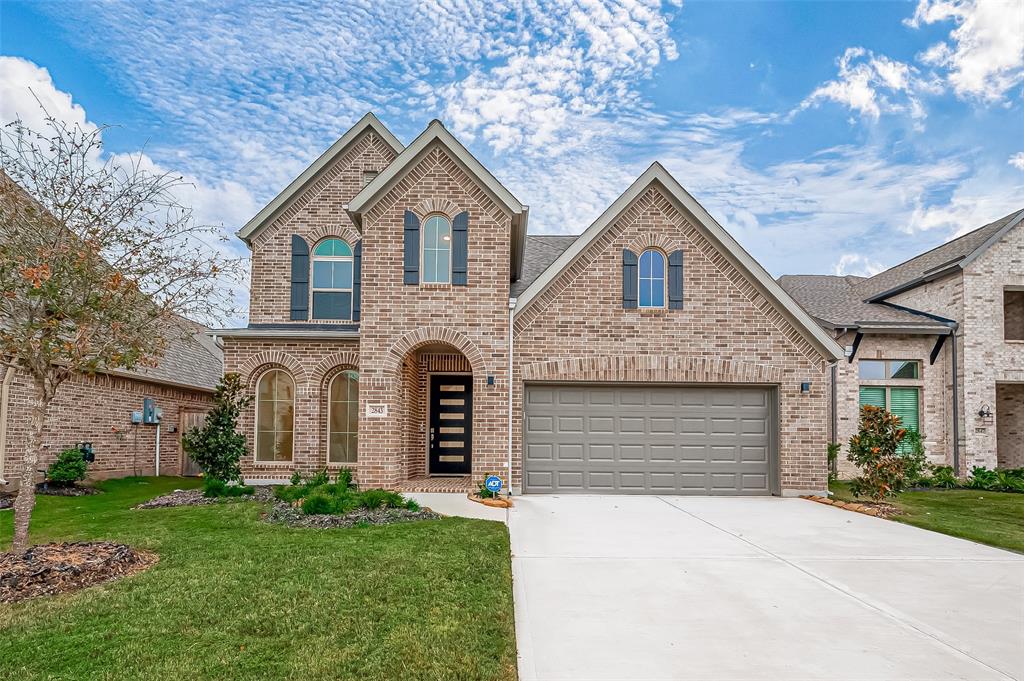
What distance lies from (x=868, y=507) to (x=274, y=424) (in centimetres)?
1231

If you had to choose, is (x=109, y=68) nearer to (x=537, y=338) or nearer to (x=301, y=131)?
(x=301, y=131)

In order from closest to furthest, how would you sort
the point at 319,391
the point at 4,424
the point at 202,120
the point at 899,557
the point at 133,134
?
1. the point at 899,557
2. the point at 133,134
3. the point at 4,424
4. the point at 319,391
5. the point at 202,120

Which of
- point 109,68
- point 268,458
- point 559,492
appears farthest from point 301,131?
point 559,492

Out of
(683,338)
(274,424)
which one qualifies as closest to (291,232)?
(274,424)

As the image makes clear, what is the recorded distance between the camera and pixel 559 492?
12.2 m

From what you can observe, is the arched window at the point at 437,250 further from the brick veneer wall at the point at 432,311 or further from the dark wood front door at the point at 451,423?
the dark wood front door at the point at 451,423

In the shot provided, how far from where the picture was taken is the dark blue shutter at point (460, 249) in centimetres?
1201

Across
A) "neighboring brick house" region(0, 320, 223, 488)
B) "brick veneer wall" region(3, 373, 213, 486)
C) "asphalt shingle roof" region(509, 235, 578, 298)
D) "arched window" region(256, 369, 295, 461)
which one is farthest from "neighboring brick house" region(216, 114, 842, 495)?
"brick veneer wall" region(3, 373, 213, 486)

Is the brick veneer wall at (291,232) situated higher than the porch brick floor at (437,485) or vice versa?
the brick veneer wall at (291,232)

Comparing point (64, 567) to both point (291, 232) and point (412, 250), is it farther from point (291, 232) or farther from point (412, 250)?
point (291, 232)

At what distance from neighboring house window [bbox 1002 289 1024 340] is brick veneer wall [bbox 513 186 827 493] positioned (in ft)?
28.8

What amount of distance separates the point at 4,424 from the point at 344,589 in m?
10.6


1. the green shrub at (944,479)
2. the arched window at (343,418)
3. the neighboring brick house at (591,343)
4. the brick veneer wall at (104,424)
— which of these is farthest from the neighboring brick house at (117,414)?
the green shrub at (944,479)

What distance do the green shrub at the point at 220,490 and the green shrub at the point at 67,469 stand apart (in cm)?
313
